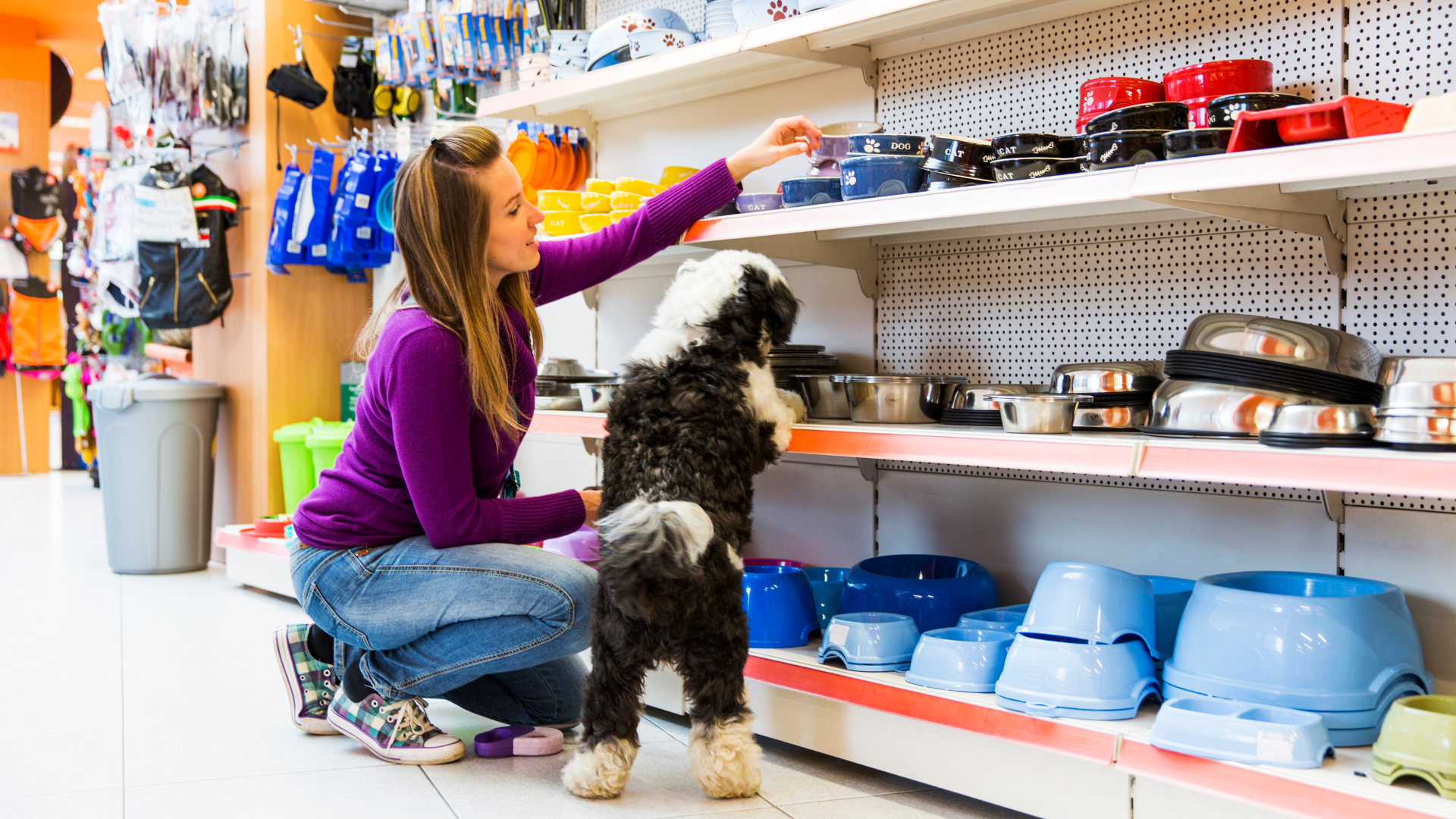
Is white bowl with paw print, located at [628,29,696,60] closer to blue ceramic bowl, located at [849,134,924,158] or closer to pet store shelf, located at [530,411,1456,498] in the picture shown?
blue ceramic bowl, located at [849,134,924,158]

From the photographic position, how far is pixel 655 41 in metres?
2.95

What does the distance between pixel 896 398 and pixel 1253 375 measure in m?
0.79

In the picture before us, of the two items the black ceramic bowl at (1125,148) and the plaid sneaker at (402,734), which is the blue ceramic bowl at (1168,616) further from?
the plaid sneaker at (402,734)

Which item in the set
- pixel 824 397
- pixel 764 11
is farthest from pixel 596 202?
pixel 824 397

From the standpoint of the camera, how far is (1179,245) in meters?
2.40

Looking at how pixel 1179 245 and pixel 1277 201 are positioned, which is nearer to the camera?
pixel 1277 201

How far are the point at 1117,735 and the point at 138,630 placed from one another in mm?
3170

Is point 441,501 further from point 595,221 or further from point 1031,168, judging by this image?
point 1031,168

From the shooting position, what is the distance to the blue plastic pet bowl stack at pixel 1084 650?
1.90m

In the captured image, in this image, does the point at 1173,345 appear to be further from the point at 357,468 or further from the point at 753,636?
the point at 357,468

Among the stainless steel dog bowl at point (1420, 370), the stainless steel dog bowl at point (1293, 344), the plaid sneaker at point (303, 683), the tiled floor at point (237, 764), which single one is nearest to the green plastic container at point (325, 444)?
the tiled floor at point (237, 764)

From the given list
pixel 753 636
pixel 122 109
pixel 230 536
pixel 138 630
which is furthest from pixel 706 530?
pixel 122 109

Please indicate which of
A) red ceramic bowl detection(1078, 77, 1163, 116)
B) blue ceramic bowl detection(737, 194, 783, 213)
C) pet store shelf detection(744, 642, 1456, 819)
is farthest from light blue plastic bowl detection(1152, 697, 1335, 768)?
blue ceramic bowl detection(737, 194, 783, 213)

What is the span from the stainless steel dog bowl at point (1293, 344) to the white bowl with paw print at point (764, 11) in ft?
4.29
